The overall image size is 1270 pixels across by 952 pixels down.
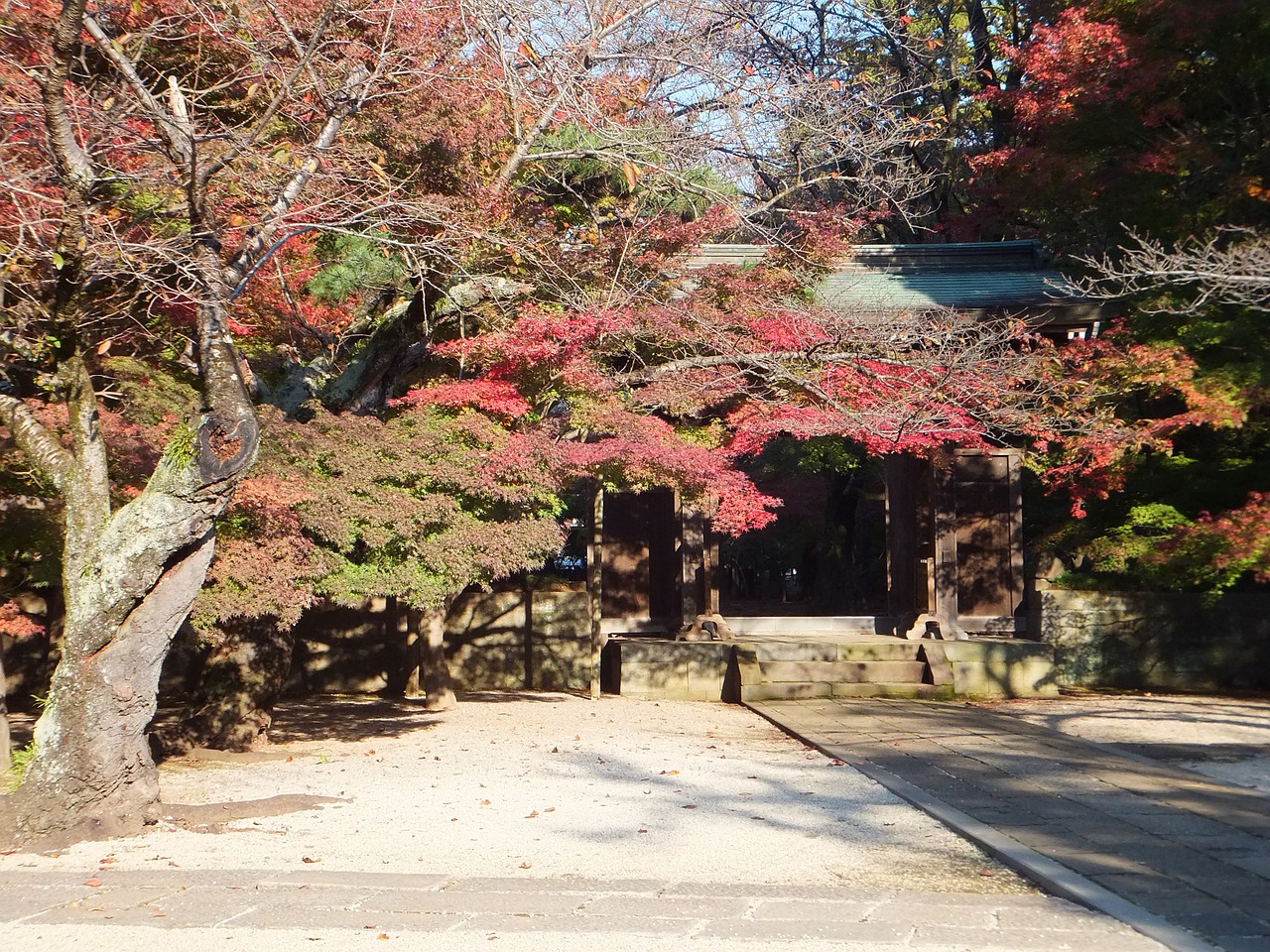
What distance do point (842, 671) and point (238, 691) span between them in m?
7.24

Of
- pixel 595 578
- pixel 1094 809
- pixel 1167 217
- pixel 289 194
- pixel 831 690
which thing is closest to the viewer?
pixel 1094 809

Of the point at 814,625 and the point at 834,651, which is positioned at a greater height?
the point at 814,625

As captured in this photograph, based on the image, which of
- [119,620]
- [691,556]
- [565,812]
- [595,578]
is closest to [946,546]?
[691,556]

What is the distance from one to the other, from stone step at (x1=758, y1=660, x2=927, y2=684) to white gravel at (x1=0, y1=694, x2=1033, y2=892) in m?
2.29

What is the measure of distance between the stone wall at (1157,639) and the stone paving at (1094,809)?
3.70 metres

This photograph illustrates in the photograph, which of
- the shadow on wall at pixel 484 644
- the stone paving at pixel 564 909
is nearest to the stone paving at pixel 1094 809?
the stone paving at pixel 564 909

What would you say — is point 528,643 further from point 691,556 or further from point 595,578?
point 691,556

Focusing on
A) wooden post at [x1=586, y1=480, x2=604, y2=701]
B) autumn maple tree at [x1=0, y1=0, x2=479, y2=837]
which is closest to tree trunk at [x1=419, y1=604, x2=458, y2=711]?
wooden post at [x1=586, y1=480, x2=604, y2=701]

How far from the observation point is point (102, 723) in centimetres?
645

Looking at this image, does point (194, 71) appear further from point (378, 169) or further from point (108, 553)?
point (108, 553)

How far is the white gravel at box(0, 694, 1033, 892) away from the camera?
5.72 meters

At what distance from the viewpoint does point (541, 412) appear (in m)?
10.9

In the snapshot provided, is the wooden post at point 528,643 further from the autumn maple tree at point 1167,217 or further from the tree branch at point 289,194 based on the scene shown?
the tree branch at point 289,194

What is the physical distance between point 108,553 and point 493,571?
3082 millimetres
